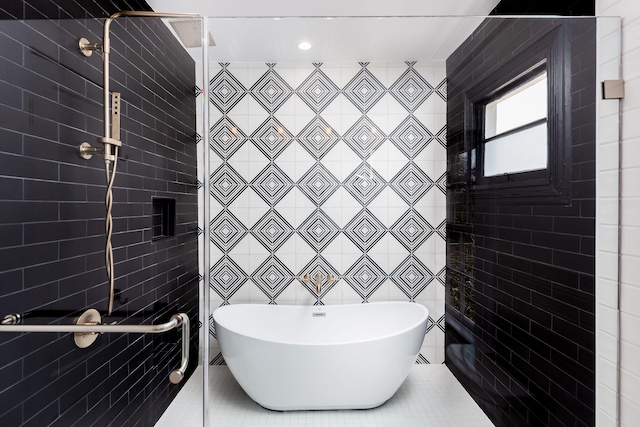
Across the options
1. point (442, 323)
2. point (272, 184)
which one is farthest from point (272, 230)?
point (442, 323)

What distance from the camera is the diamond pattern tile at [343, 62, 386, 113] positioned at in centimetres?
162

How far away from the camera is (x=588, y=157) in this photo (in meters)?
1.62

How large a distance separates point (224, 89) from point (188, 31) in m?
0.33

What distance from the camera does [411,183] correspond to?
5.34 feet

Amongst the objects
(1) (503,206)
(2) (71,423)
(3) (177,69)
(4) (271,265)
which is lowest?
(2) (71,423)

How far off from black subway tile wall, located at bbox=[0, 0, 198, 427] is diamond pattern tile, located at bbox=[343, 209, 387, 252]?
0.73 metres

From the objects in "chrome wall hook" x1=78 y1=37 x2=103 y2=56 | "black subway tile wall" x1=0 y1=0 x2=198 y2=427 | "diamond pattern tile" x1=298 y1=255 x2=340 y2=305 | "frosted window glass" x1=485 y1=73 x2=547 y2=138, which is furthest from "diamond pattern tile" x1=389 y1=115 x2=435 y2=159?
"chrome wall hook" x1=78 y1=37 x2=103 y2=56

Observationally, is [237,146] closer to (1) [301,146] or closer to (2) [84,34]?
(1) [301,146]

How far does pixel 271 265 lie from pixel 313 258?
205 millimetres

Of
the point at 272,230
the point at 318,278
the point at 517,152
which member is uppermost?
the point at 517,152

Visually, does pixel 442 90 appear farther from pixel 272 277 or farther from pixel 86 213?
pixel 86 213

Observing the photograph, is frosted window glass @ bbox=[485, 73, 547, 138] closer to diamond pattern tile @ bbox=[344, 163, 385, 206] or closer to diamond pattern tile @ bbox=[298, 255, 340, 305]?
diamond pattern tile @ bbox=[344, 163, 385, 206]

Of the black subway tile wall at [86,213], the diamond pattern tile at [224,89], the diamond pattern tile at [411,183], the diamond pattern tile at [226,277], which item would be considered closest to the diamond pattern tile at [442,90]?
the diamond pattern tile at [411,183]
